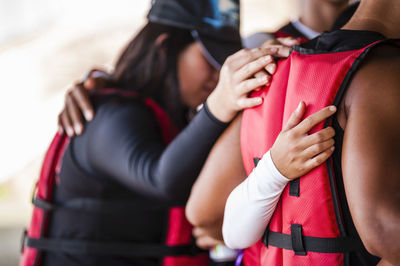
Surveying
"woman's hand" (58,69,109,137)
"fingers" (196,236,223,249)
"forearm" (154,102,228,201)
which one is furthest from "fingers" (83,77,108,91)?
"fingers" (196,236,223,249)

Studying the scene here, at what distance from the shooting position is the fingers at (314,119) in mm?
538

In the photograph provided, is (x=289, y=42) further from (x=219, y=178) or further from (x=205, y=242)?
(x=205, y=242)

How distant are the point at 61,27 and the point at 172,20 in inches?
73.0

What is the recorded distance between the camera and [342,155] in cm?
52

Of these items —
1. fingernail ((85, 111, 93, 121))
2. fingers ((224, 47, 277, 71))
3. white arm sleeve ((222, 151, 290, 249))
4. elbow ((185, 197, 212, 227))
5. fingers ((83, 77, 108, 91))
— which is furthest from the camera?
fingers ((83, 77, 108, 91))

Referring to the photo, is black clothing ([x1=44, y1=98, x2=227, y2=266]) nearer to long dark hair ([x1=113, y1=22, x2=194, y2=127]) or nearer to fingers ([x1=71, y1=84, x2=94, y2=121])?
fingers ([x1=71, y1=84, x2=94, y2=121])

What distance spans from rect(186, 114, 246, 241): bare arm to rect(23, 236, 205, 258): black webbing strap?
0.27m

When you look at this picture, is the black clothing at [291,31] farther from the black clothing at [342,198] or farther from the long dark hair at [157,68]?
the black clothing at [342,198]

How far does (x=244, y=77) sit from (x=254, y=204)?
0.20 metres

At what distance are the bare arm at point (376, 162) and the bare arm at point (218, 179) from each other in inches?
9.2

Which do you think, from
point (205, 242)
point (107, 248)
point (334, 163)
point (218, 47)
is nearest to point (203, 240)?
point (205, 242)

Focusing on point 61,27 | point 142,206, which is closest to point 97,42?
point 61,27

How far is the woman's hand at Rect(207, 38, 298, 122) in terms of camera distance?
2.17ft

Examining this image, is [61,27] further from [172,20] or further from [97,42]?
[172,20]
